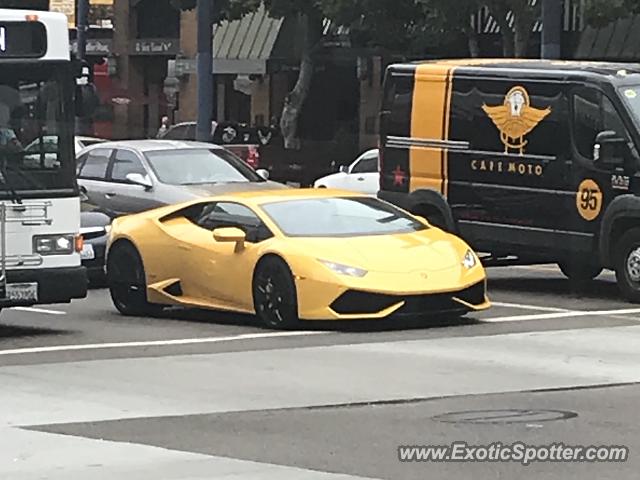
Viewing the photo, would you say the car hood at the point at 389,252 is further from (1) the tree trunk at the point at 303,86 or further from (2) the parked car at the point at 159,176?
(1) the tree trunk at the point at 303,86

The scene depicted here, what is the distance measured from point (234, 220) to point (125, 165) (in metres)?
6.85

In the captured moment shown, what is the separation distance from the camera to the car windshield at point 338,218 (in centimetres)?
1589

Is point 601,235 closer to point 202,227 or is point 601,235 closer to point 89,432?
point 202,227

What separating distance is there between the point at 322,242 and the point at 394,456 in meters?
6.28

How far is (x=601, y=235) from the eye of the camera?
58.2ft

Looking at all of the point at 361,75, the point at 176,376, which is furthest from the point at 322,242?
the point at 361,75

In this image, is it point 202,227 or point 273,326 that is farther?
point 202,227

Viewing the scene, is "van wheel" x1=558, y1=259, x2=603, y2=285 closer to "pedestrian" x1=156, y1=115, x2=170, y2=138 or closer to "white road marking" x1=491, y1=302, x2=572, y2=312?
"white road marking" x1=491, y1=302, x2=572, y2=312

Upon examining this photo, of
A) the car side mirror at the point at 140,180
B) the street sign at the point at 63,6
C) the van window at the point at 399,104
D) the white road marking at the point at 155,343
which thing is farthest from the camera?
the street sign at the point at 63,6

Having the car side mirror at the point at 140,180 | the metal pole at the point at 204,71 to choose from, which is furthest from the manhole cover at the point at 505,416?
the metal pole at the point at 204,71

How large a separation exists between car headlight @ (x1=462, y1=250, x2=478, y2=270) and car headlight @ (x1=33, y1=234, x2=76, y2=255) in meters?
3.55

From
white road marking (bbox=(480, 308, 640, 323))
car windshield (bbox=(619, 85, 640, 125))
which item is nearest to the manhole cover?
white road marking (bbox=(480, 308, 640, 323))

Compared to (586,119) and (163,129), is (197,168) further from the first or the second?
(163,129)

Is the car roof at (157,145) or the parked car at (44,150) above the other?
the parked car at (44,150)
